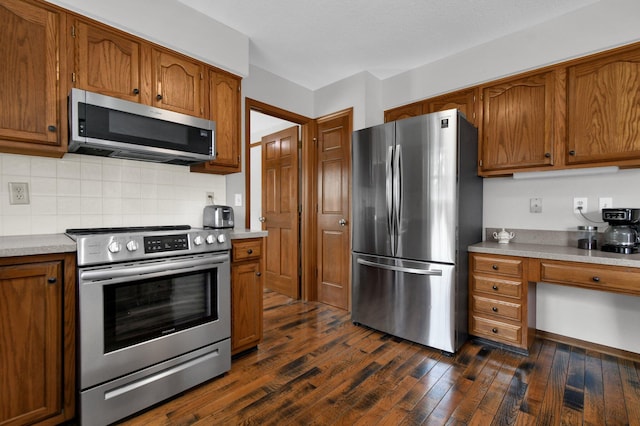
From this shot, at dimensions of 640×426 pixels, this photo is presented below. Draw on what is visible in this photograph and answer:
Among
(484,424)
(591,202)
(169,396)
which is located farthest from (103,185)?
(591,202)

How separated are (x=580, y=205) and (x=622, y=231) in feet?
1.17

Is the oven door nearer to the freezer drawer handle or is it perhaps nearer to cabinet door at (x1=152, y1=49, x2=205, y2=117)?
cabinet door at (x1=152, y1=49, x2=205, y2=117)

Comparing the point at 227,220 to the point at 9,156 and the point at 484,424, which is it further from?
the point at 484,424

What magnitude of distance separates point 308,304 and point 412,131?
226 cm

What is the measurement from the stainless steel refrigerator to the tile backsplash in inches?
59.9

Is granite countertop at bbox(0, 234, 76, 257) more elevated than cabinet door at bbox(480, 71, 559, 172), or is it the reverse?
cabinet door at bbox(480, 71, 559, 172)

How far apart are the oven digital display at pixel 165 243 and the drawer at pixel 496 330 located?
2.30 m

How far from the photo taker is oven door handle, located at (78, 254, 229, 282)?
4.94ft

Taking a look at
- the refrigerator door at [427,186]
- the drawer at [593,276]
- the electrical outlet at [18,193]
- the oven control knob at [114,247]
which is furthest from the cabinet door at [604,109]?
the electrical outlet at [18,193]

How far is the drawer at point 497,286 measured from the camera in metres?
2.27

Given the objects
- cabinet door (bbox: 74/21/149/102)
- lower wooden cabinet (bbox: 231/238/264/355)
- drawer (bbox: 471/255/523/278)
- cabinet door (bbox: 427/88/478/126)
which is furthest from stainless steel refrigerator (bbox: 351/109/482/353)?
cabinet door (bbox: 74/21/149/102)

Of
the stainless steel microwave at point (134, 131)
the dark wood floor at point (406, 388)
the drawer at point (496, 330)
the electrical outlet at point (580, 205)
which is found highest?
the stainless steel microwave at point (134, 131)

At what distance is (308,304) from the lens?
141 inches

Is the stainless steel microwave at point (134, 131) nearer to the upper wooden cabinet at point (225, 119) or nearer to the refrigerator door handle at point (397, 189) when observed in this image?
the upper wooden cabinet at point (225, 119)
